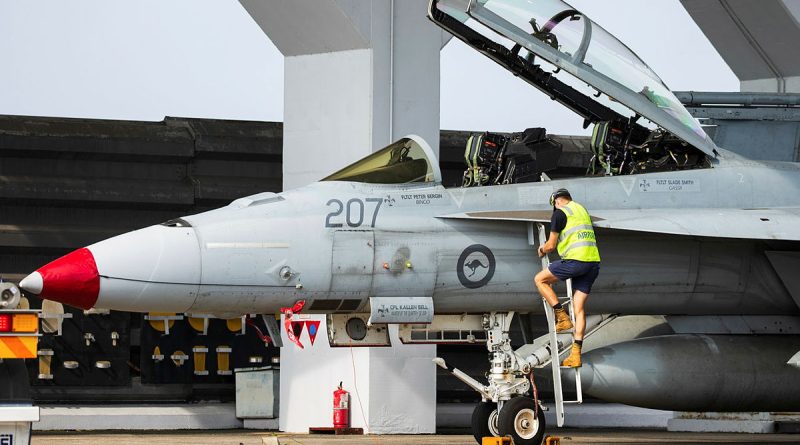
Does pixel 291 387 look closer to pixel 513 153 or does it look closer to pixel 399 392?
pixel 399 392

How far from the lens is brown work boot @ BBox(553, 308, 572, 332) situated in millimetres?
9133

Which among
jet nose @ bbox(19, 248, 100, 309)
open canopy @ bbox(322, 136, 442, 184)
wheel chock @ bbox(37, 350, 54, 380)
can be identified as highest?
open canopy @ bbox(322, 136, 442, 184)

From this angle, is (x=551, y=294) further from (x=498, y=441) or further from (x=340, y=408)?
(x=340, y=408)

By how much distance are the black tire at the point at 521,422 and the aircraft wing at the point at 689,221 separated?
1.31m

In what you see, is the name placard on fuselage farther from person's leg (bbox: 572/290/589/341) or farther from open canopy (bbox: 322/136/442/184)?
person's leg (bbox: 572/290/589/341)

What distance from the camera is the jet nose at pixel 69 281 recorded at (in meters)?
8.09

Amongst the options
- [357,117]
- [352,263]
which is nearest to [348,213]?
[352,263]

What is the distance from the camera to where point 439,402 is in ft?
48.5

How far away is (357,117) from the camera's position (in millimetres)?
12555

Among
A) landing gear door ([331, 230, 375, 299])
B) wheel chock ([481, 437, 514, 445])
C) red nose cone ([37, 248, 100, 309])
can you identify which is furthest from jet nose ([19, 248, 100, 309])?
wheel chock ([481, 437, 514, 445])

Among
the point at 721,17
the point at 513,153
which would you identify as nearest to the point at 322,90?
the point at 513,153

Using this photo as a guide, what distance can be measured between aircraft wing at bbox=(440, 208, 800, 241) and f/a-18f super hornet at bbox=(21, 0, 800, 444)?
2cm

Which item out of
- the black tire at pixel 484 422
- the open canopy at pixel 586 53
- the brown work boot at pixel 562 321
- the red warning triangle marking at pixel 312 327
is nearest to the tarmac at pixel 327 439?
the red warning triangle marking at pixel 312 327

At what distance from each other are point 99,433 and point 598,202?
18.9 feet
